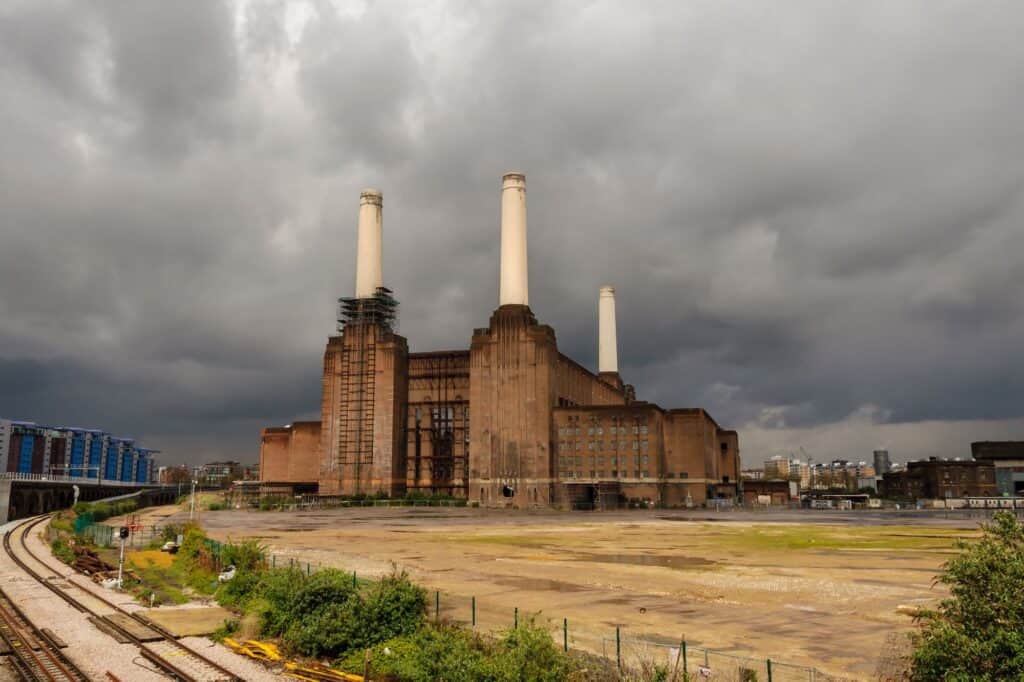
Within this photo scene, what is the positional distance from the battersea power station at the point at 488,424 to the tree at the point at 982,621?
9636cm

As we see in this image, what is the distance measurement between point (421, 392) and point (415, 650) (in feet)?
357

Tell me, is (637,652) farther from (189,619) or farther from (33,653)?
(33,653)

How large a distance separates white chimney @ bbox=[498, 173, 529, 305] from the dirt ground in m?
54.9

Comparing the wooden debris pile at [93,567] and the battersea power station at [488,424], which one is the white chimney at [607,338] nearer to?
the battersea power station at [488,424]

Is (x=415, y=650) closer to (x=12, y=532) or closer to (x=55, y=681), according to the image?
(x=55, y=681)

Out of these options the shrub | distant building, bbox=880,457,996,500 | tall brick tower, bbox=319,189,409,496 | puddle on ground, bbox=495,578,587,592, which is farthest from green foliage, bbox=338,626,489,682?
distant building, bbox=880,457,996,500

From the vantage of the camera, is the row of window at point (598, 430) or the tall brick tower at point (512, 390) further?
the row of window at point (598, 430)

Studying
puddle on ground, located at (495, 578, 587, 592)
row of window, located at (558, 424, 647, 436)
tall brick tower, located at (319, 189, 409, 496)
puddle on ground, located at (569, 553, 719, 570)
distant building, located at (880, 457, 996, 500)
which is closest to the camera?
puddle on ground, located at (495, 578, 587, 592)

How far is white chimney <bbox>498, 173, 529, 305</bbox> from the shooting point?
117m

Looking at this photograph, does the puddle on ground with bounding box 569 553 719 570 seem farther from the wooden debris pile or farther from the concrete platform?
the wooden debris pile

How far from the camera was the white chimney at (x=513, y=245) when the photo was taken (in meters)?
117

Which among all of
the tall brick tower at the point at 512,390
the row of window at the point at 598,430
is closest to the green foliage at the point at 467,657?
the tall brick tower at the point at 512,390

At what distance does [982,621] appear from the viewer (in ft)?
42.9

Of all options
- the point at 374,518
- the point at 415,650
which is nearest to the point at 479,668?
the point at 415,650
